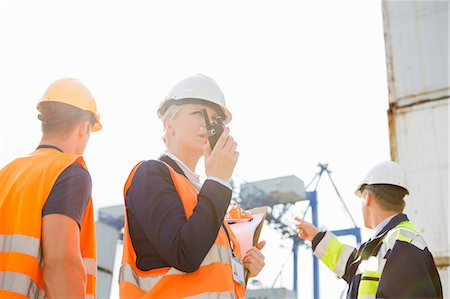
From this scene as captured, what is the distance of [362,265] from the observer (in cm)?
350

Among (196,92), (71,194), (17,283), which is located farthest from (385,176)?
(17,283)

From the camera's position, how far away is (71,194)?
2.22 metres

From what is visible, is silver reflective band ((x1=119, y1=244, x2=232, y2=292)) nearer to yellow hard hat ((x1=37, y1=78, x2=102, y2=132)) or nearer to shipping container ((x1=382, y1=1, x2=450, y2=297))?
yellow hard hat ((x1=37, y1=78, x2=102, y2=132))

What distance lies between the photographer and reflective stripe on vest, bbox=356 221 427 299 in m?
3.22

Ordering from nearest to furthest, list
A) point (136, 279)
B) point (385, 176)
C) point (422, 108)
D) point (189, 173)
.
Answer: point (136, 279) → point (189, 173) → point (385, 176) → point (422, 108)

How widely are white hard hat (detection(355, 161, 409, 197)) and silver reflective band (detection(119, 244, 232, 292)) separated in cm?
223

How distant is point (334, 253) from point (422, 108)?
9.95ft

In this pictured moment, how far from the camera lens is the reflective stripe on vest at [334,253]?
13.5 ft

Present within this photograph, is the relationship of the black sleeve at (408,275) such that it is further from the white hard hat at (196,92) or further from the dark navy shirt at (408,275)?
the white hard hat at (196,92)

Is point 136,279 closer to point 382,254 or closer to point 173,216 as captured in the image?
point 173,216

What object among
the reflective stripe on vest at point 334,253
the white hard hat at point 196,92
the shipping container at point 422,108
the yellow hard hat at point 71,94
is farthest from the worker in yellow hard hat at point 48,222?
the shipping container at point 422,108

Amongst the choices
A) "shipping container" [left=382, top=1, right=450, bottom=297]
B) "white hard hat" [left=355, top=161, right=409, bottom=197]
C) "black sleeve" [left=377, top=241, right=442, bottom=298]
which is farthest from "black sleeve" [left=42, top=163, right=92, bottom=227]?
"shipping container" [left=382, top=1, right=450, bottom=297]

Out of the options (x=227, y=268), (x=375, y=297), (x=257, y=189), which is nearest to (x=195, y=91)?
(x=227, y=268)

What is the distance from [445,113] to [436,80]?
49 cm
